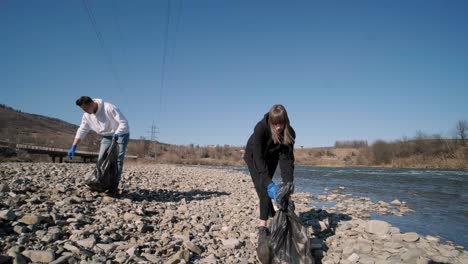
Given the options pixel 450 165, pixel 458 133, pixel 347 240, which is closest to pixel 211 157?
pixel 450 165

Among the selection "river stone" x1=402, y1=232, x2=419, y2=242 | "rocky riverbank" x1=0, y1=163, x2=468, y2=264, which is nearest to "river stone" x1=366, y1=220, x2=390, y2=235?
"rocky riverbank" x1=0, y1=163, x2=468, y2=264

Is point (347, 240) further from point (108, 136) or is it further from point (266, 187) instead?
point (108, 136)

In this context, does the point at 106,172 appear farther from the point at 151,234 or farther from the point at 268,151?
the point at 268,151

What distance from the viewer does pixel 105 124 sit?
4957 mm

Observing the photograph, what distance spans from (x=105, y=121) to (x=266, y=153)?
3.01 metres

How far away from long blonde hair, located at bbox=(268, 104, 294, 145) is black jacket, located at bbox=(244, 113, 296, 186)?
0.06 meters

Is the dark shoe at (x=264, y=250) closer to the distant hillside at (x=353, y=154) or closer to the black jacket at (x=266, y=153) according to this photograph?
the black jacket at (x=266, y=153)

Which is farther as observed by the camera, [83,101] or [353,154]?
[353,154]

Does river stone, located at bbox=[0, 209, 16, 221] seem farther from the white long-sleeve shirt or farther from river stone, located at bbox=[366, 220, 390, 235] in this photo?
river stone, located at bbox=[366, 220, 390, 235]

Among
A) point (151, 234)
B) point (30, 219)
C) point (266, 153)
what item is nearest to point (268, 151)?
point (266, 153)

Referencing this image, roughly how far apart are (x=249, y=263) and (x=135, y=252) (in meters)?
1.15

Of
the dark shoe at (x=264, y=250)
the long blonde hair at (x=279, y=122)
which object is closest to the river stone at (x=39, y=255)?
the dark shoe at (x=264, y=250)

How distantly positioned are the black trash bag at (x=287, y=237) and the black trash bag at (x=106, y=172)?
3207 mm

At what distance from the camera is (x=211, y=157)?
4062 cm
